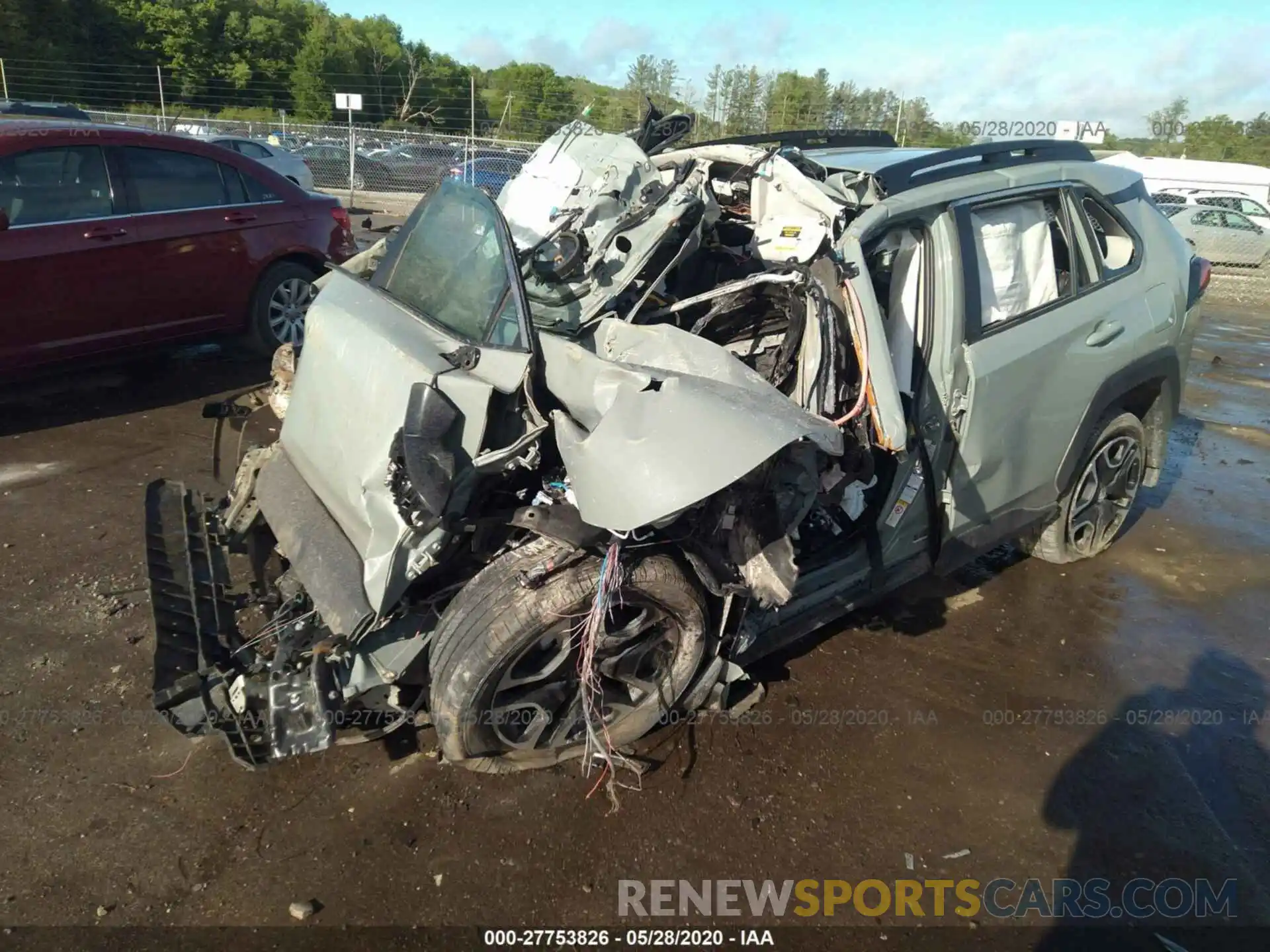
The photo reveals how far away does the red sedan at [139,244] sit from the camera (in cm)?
515

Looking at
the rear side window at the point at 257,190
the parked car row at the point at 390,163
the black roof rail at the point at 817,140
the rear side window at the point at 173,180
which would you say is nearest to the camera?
the black roof rail at the point at 817,140

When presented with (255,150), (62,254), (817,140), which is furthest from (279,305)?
(255,150)

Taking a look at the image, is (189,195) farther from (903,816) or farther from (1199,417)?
(1199,417)

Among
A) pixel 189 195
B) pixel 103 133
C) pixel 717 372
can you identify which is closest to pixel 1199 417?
pixel 717 372

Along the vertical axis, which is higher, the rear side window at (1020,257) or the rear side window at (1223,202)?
the rear side window at (1223,202)

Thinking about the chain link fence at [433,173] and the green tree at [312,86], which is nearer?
the chain link fence at [433,173]

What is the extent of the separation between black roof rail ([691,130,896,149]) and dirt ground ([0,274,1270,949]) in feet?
7.46

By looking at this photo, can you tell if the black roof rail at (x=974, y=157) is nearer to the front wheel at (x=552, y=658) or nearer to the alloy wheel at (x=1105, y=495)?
the alloy wheel at (x=1105, y=495)

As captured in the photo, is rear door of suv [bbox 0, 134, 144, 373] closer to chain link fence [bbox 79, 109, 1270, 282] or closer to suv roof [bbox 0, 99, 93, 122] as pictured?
suv roof [bbox 0, 99, 93, 122]

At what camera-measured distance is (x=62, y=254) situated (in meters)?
5.21

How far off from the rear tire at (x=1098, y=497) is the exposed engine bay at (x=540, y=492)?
154 centimetres

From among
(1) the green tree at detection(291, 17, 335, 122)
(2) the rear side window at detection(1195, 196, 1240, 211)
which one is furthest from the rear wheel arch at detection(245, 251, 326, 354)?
(1) the green tree at detection(291, 17, 335, 122)

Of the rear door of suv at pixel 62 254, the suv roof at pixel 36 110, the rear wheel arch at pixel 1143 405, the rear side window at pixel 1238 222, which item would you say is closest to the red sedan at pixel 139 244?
the rear door of suv at pixel 62 254

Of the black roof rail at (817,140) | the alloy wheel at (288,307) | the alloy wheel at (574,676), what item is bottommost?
the alloy wheel at (574,676)
